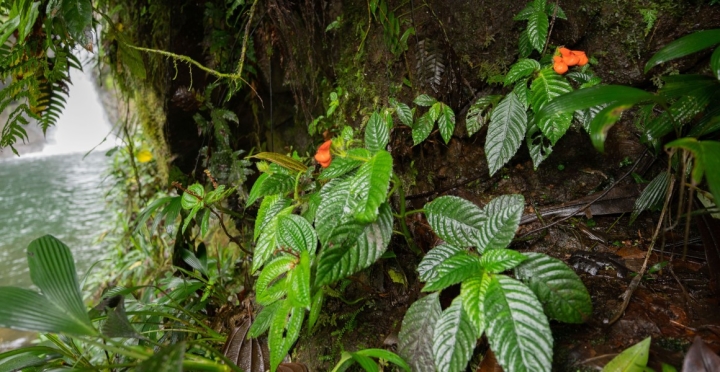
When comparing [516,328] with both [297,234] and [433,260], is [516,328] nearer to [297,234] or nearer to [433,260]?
[433,260]

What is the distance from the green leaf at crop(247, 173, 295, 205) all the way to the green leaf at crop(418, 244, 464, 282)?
51 centimetres

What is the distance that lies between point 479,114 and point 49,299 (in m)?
1.16

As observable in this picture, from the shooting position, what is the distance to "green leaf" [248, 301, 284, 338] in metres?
1.02

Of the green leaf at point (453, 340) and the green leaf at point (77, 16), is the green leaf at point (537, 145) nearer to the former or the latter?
the green leaf at point (453, 340)

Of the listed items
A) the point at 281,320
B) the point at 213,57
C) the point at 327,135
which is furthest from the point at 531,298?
the point at 213,57

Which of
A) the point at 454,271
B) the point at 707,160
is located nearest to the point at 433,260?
the point at 454,271

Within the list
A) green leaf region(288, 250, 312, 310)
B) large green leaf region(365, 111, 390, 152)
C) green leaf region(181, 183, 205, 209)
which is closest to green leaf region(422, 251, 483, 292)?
green leaf region(288, 250, 312, 310)

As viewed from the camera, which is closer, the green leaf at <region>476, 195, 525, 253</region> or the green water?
the green leaf at <region>476, 195, 525, 253</region>

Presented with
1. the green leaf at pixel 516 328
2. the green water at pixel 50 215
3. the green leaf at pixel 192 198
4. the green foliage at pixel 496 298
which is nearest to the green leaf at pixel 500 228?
the green foliage at pixel 496 298

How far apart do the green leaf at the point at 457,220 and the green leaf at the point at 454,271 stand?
0.07m

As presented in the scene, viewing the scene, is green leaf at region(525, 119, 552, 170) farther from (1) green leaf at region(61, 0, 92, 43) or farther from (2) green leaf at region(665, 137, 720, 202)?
(1) green leaf at region(61, 0, 92, 43)

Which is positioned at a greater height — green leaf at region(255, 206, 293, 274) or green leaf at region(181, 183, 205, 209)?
green leaf at region(181, 183, 205, 209)

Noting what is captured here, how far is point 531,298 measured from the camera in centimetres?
70

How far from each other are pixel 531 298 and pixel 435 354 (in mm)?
216
